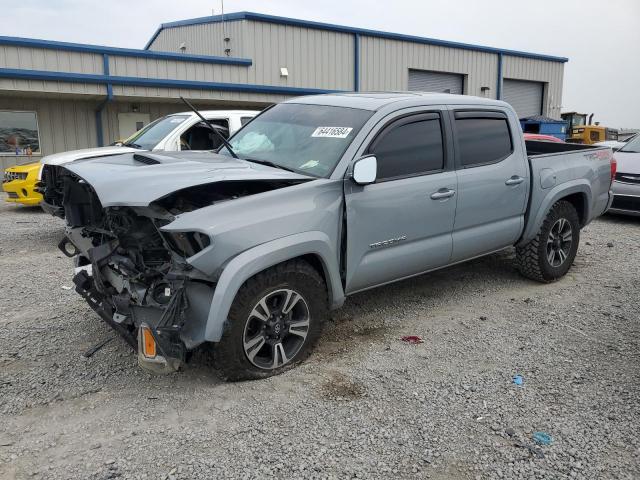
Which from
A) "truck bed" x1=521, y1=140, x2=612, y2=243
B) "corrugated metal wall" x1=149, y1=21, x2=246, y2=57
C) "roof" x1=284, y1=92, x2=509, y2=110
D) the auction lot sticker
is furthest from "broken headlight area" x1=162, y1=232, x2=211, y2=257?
"corrugated metal wall" x1=149, y1=21, x2=246, y2=57

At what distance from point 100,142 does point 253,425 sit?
1532cm

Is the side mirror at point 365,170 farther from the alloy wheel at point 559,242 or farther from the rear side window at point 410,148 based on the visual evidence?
the alloy wheel at point 559,242

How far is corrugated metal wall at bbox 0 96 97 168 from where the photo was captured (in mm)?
15703

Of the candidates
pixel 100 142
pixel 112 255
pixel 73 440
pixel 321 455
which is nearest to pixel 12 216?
pixel 100 142

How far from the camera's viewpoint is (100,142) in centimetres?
1667

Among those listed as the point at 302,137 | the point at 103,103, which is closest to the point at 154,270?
the point at 302,137

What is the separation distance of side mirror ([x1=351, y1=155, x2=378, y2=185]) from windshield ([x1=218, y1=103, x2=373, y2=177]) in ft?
0.81

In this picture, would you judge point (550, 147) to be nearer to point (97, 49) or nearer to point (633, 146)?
point (633, 146)

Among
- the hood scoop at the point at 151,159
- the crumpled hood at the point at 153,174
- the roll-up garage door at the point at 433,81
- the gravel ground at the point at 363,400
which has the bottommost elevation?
the gravel ground at the point at 363,400

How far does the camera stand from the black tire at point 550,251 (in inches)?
227

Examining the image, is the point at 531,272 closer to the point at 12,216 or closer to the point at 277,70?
the point at 12,216

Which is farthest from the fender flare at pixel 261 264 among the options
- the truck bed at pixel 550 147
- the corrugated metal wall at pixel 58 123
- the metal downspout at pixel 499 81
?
the metal downspout at pixel 499 81

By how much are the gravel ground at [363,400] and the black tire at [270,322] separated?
125 mm

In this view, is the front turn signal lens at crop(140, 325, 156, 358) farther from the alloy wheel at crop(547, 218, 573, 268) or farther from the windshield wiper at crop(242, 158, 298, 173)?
the alloy wheel at crop(547, 218, 573, 268)
